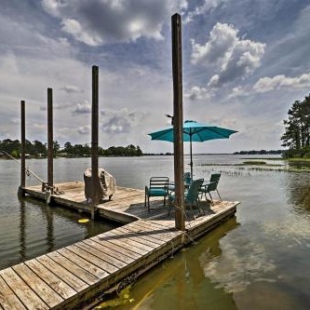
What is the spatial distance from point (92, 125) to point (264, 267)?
5.91 m

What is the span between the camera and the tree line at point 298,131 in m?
46.3

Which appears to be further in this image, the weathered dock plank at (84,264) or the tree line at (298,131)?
the tree line at (298,131)

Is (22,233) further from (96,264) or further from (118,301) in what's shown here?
(118,301)

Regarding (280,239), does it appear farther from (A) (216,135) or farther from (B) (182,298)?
(A) (216,135)

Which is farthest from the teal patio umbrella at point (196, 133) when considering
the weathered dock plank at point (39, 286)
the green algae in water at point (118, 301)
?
the weathered dock plank at point (39, 286)

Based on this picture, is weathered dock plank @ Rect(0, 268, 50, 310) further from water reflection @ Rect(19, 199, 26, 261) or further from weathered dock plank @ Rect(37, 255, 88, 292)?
water reflection @ Rect(19, 199, 26, 261)

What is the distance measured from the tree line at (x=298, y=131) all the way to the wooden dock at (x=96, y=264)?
46145 millimetres

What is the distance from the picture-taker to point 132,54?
1208 centimetres

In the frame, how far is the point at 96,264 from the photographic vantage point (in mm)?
4062

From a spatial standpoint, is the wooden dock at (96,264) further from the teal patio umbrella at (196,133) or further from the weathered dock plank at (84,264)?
the teal patio umbrella at (196,133)

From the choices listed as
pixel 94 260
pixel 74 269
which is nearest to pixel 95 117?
pixel 94 260

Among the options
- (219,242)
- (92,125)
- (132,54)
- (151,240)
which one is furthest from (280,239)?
(132,54)

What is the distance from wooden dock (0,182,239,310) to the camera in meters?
3.20

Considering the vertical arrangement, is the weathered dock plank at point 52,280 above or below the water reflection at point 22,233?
above
